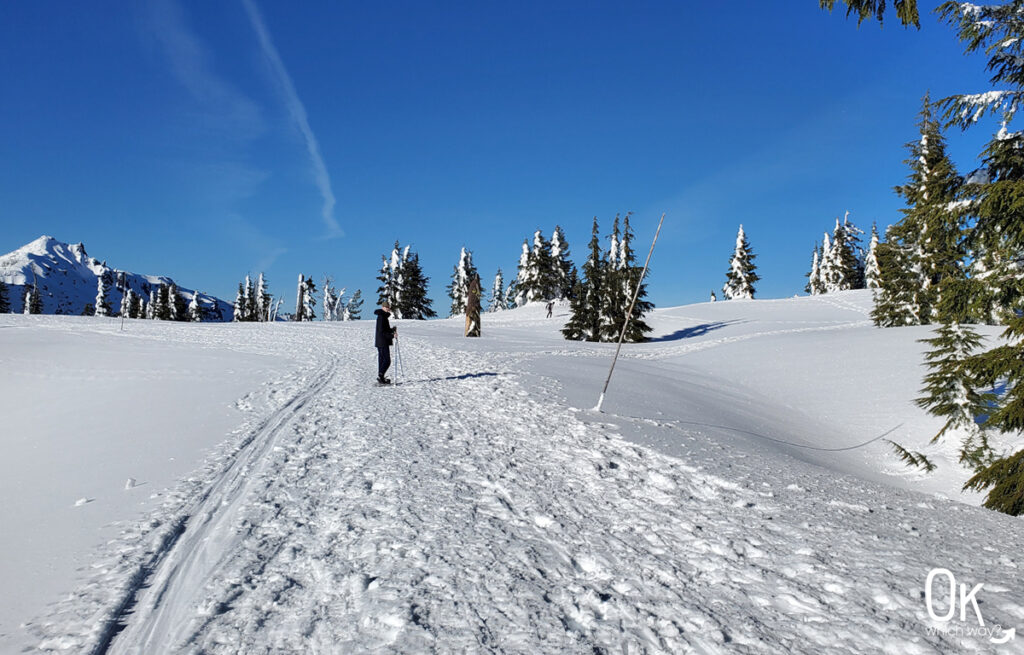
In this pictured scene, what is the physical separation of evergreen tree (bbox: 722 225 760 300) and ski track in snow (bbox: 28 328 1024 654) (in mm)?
68423

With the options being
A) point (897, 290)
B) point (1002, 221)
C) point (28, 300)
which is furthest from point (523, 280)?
point (28, 300)

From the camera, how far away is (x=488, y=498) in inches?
200

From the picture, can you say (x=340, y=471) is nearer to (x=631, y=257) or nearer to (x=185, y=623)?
(x=185, y=623)

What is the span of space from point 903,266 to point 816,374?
1503 cm

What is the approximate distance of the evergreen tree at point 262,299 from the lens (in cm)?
8317

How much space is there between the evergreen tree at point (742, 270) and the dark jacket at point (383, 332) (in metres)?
66.2

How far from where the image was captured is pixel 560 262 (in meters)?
70.4

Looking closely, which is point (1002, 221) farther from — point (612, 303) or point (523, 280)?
point (523, 280)

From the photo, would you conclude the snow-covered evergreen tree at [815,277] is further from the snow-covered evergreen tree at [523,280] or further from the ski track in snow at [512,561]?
the ski track in snow at [512,561]

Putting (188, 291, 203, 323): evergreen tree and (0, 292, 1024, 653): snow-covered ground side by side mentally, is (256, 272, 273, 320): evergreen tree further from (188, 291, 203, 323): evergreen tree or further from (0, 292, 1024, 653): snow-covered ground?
(0, 292, 1024, 653): snow-covered ground

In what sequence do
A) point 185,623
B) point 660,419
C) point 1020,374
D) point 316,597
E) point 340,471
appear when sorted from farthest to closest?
point 660,419
point 1020,374
point 340,471
point 316,597
point 185,623

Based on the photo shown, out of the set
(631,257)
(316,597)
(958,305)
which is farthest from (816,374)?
(631,257)

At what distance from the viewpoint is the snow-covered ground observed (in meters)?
2.94

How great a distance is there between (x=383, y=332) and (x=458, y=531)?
8448 mm
